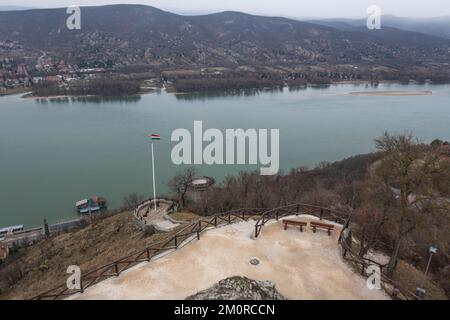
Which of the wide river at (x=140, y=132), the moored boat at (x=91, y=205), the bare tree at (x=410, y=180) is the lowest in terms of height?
the moored boat at (x=91, y=205)

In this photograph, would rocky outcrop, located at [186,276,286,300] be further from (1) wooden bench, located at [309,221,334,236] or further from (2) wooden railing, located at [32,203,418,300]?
(1) wooden bench, located at [309,221,334,236]

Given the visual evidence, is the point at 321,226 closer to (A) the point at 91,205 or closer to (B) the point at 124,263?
(B) the point at 124,263

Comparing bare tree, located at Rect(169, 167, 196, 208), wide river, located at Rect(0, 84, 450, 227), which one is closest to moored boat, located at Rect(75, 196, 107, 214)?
wide river, located at Rect(0, 84, 450, 227)

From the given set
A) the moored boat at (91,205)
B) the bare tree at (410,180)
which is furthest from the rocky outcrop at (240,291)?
the moored boat at (91,205)

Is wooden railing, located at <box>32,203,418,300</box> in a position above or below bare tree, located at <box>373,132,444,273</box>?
below

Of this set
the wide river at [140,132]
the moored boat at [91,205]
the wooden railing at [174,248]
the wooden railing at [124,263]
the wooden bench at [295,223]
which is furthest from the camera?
the wide river at [140,132]

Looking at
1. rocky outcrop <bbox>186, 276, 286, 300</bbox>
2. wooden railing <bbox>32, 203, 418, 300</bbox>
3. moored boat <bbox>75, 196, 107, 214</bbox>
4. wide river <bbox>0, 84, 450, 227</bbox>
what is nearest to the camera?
rocky outcrop <bbox>186, 276, 286, 300</bbox>

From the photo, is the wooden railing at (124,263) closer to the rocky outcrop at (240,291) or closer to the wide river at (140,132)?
the rocky outcrop at (240,291)
